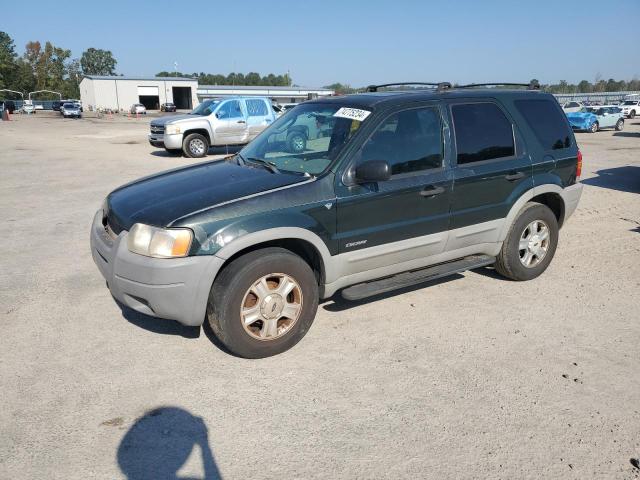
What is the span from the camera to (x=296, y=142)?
14.7ft

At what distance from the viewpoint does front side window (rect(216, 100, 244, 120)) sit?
1611 centimetres

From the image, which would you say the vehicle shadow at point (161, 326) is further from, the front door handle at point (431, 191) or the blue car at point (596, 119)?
the blue car at point (596, 119)

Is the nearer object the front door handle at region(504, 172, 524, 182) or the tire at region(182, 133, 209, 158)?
the front door handle at region(504, 172, 524, 182)

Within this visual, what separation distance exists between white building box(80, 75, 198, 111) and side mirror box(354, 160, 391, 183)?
75217 millimetres

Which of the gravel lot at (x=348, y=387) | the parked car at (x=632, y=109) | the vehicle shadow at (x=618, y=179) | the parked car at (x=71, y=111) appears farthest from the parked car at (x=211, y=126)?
the parked car at (x=71, y=111)

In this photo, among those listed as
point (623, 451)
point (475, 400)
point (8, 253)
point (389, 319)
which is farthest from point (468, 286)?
point (8, 253)

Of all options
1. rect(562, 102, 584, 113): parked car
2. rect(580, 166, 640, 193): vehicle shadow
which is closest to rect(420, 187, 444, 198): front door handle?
rect(580, 166, 640, 193): vehicle shadow

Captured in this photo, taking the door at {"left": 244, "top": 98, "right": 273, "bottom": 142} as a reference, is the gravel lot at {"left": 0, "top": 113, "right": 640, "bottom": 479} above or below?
below

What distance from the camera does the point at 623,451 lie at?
2766 millimetres

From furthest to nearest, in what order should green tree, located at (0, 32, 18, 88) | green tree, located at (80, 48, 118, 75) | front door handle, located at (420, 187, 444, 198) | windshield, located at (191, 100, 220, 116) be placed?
green tree, located at (80, 48, 118, 75)
green tree, located at (0, 32, 18, 88)
windshield, located at (191, 100, 220, 116)
front door handle, located at (420, 187, 444, 198)

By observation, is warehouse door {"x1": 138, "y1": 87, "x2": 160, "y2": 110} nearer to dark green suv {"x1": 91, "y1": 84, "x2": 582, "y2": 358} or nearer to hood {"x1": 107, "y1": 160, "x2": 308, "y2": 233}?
dark green suv {"x1": 91, "y1": 84, "x2": 582, "y2": 358}

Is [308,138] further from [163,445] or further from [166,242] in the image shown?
[163,445]

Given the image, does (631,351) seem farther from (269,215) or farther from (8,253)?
(8,253)

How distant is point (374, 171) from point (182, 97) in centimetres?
8235
